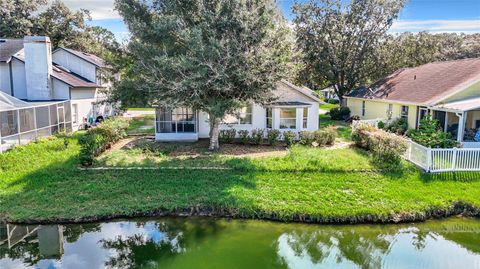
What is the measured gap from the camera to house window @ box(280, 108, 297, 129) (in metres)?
20.9

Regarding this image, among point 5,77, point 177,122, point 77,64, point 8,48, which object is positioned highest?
point 8,48

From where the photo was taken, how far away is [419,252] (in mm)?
10000

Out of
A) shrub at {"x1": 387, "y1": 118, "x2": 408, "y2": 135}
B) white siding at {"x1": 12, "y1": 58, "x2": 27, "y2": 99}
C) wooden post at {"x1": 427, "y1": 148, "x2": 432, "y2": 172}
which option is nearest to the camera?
wooden post at {"x1": 427, "y1": 148, "x2": 432, "y2": 172}

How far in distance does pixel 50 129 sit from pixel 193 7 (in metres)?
11.6

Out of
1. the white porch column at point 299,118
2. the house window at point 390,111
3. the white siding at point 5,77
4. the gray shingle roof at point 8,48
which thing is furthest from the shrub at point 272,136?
the gray shingle roof at point 8,48

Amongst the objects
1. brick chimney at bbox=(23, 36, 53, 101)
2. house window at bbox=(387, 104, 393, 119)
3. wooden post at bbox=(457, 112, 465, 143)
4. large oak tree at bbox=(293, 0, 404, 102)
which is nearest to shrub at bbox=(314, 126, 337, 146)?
wooden post at bbox=(457, 112, 465, 143)

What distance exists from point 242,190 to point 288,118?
885cm

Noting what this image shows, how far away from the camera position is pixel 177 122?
68.2ft

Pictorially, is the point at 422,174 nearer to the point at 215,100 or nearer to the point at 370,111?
the point at 215,100

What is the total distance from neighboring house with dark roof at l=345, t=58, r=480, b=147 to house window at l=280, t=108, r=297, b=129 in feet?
23.7

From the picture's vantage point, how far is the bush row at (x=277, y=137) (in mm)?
19234

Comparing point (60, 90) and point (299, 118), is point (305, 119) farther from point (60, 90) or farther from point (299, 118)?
point (60, 90)

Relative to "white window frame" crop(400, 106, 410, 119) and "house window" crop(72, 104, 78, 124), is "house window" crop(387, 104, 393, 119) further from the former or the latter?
"house window" crop(72, 104, 78, 124)

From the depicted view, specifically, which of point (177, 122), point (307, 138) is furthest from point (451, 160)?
point (177, 122)
